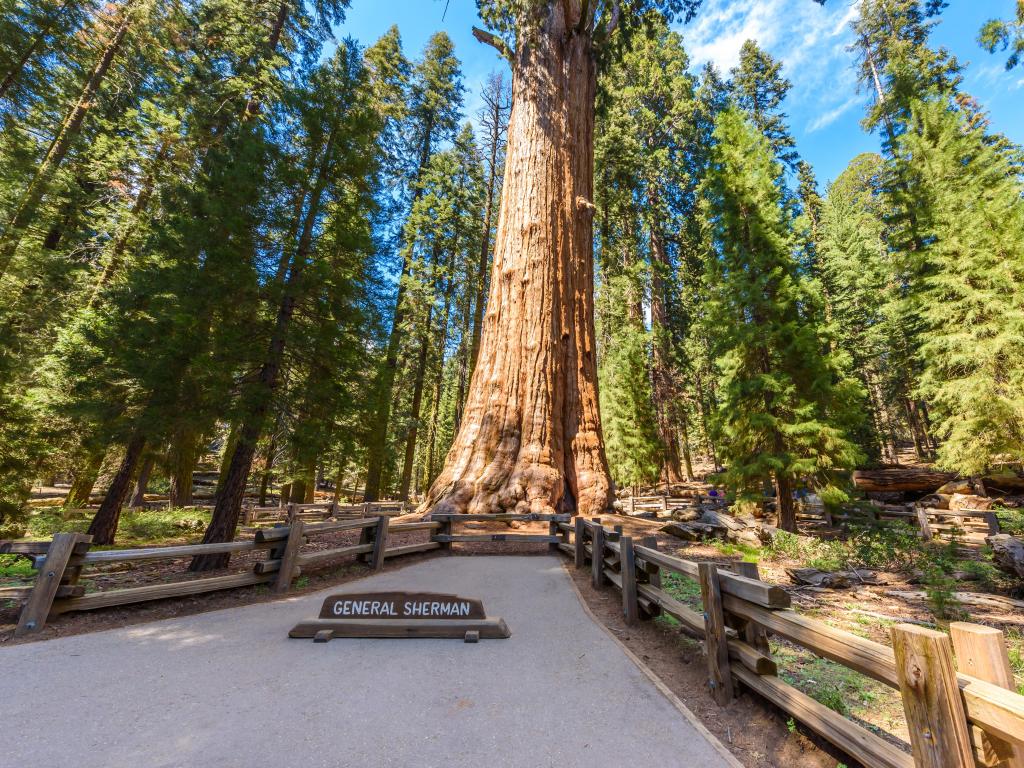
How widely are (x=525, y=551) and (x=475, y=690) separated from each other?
5.69 m

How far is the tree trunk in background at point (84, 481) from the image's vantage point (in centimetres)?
1244

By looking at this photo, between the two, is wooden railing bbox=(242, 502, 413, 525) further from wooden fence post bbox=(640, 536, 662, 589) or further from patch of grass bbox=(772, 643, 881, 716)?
patch of grass bbox=(772, 643, 881, 716)

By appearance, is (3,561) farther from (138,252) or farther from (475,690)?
(475,690)

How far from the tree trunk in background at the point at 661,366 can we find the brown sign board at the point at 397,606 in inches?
834

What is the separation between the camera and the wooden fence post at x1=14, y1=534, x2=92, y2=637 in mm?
4012

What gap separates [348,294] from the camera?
25.8 feet

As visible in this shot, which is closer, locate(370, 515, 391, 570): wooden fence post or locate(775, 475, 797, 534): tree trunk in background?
locate(370, 515, 391, 570): wooden fence post

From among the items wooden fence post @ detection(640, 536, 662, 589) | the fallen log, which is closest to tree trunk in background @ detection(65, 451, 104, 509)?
wooden fence post @ detection(640, 536, 662, 589)

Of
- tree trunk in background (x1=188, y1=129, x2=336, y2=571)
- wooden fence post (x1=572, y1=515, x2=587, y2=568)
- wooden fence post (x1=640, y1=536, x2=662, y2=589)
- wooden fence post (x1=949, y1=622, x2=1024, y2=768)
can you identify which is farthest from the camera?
wooden fence post (x1=572, y1=515, x2=587, y2=568)

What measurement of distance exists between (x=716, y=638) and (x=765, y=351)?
34.6ft

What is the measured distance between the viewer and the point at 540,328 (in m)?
10.1

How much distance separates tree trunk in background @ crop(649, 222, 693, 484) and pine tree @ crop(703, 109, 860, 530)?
35.6 feet

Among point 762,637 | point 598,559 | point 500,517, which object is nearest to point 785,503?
point 598,559

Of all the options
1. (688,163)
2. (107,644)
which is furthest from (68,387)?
(688,163)
